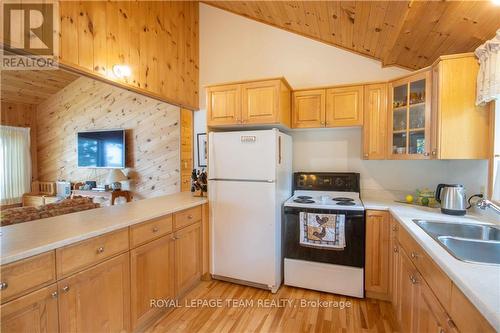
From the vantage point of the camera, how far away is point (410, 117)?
7.36 ft

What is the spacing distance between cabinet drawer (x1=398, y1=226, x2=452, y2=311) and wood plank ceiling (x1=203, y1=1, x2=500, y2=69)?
1604mm

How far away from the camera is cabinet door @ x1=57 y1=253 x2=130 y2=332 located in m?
1.29

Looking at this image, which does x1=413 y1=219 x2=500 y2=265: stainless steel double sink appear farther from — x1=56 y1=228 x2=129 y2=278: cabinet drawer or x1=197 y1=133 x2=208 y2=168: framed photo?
x1=197 y1=133 x2=208 y2=168: framed photo

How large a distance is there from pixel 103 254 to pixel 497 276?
75.5 inches

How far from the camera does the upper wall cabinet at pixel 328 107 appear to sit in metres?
2.49

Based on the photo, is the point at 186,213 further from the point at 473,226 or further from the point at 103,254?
the point at 473,226

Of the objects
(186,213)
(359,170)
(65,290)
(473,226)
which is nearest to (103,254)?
(65,290)

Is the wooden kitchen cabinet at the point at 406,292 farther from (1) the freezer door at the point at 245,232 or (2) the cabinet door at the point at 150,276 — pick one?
(2) the cabinet door at the point at 150,276

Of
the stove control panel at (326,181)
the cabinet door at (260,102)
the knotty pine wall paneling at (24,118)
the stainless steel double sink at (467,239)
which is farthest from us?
the knotty pine wall paneling at (24,118)

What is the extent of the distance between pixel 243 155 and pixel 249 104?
0.51 m

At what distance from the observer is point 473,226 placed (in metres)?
1.62

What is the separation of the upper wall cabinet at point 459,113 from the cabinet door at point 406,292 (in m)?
0.93

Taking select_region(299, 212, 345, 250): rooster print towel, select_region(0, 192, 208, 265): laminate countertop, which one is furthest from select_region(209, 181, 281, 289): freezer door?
select_region(0, 192, 208, 265): laminate countertop

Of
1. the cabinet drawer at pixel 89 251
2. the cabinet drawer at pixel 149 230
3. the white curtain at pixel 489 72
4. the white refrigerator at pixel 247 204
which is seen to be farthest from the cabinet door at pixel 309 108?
the cabinet drawer at pixel 89 251
